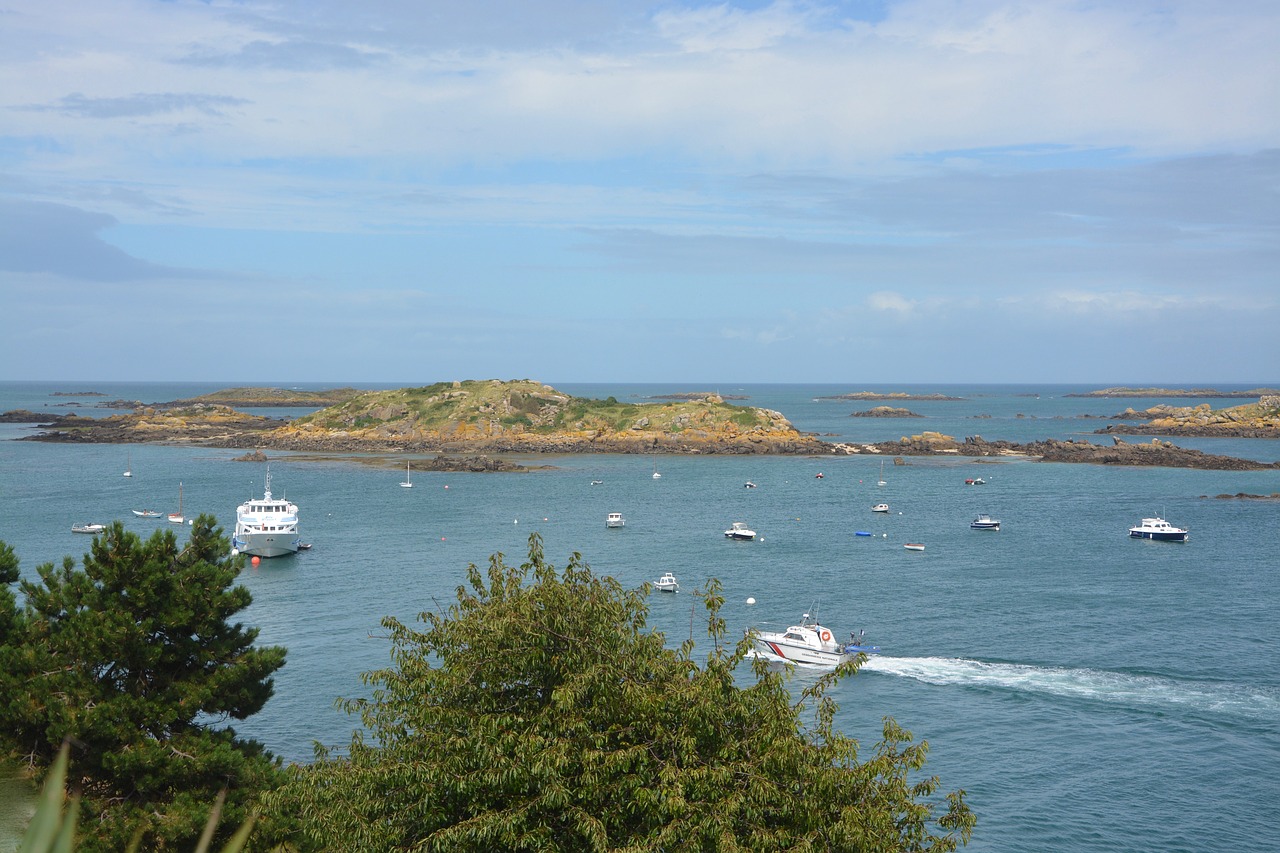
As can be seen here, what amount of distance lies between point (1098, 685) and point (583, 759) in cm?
3178

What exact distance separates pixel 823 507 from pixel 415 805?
3171 inches

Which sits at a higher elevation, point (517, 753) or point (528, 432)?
point (517, 753)

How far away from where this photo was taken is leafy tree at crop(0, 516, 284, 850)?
64.2 ft

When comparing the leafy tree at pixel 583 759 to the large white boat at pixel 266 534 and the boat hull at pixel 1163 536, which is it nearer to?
the large white boat at pixel 266 534

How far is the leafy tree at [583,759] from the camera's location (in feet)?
45.6

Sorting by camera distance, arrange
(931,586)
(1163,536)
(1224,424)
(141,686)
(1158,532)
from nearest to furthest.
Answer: (141,686)
(931,586)
(1158,532)
(1163,536)
(1224,424)

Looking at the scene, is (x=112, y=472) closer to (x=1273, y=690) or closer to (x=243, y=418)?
(x=243, y=418)

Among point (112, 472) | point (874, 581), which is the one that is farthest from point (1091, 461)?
point (112, 472)

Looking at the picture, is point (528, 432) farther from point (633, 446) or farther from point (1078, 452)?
point (1078, 452)

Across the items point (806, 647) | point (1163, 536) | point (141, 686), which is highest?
point (141, 686)

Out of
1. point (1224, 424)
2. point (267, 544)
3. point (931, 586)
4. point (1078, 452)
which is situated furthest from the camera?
point (1224, 424)

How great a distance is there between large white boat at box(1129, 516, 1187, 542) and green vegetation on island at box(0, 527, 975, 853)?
213 ft

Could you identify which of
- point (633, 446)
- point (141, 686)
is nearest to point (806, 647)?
point (141, 686)

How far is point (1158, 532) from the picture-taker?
7388 cm
